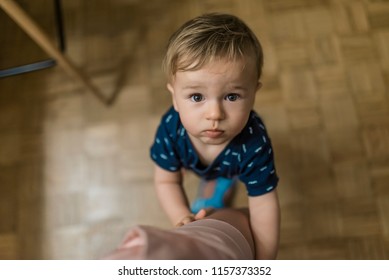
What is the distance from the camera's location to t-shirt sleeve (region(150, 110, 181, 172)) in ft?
2.43

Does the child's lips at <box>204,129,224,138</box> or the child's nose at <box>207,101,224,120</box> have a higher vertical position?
the child's nose at <box>207,101,224,120</box>

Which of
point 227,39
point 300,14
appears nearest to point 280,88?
point 300,14

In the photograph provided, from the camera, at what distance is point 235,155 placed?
71 centimetres

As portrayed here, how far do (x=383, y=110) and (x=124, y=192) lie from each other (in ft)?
2.49

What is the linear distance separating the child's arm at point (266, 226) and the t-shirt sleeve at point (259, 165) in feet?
0.06

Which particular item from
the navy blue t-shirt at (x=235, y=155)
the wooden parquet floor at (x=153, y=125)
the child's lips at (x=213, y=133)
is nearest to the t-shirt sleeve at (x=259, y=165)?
the navy blue t-shirt at (x=235, y=155)

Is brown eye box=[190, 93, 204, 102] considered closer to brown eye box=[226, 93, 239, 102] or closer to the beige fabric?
brown eye box=[226, 93, 239, 102]

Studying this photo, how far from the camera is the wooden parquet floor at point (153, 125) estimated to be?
3.37 feet

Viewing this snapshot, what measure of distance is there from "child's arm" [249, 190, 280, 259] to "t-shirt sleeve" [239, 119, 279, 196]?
19 mm

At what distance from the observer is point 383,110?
3.59 feet

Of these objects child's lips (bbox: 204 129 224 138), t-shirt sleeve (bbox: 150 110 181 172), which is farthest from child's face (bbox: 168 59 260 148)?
t-shirt sleeve (bbox: 150 110 181 172)

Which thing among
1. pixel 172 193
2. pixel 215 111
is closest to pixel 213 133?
pixel 215 111

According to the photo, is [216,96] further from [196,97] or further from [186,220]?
[186,220]

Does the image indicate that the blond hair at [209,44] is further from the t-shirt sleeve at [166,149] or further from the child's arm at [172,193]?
the child's arm at [172,193]
